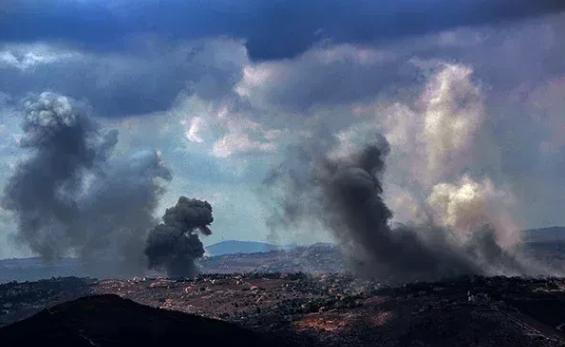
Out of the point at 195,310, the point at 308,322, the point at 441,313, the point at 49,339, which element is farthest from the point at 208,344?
the point at 195,310

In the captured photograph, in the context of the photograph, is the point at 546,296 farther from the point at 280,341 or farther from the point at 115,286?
the point at 115,286

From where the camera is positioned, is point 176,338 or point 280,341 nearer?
point 176,338

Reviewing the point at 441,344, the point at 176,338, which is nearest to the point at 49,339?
the point at 176,338

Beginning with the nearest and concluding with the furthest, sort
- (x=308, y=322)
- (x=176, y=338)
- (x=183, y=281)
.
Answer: (x=176, y=338) → (x=308, y=322) → (x=183, y=281)

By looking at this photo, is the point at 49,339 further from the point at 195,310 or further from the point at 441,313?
the point at 195,310

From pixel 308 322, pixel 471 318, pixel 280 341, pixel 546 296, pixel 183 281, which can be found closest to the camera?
pixel 280 341

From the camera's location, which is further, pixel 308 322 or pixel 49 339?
pixel 308 322

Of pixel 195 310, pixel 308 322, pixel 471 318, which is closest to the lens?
pixel 471 318
